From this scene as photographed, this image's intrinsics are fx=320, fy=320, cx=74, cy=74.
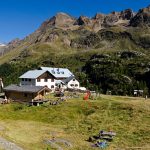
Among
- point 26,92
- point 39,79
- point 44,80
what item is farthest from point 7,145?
point 44,80

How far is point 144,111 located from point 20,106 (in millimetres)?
32984

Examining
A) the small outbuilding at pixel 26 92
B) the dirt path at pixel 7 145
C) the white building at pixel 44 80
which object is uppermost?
the white building at pixel 44 80

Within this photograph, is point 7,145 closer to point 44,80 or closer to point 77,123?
point 77,123

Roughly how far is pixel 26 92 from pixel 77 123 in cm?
2814

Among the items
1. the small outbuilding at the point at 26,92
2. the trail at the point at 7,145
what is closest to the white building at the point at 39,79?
the small outbuilding at the point at 26,92

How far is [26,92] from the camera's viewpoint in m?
93.7

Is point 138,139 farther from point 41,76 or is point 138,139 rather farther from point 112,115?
point 41,76

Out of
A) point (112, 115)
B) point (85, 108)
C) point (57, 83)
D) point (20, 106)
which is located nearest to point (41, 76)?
point (57, 83)

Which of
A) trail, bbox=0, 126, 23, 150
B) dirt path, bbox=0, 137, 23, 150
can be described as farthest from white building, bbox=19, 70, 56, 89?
dirt path, bbox=0, 137, 23, 150

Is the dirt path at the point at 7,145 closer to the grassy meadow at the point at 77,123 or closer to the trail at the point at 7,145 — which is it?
the trail at the point at 7,145

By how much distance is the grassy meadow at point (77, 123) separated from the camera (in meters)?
53.9

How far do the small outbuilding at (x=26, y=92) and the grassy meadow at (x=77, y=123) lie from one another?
7.30 m

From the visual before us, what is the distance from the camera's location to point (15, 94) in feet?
322

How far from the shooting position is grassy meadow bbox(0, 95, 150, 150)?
53.9m
